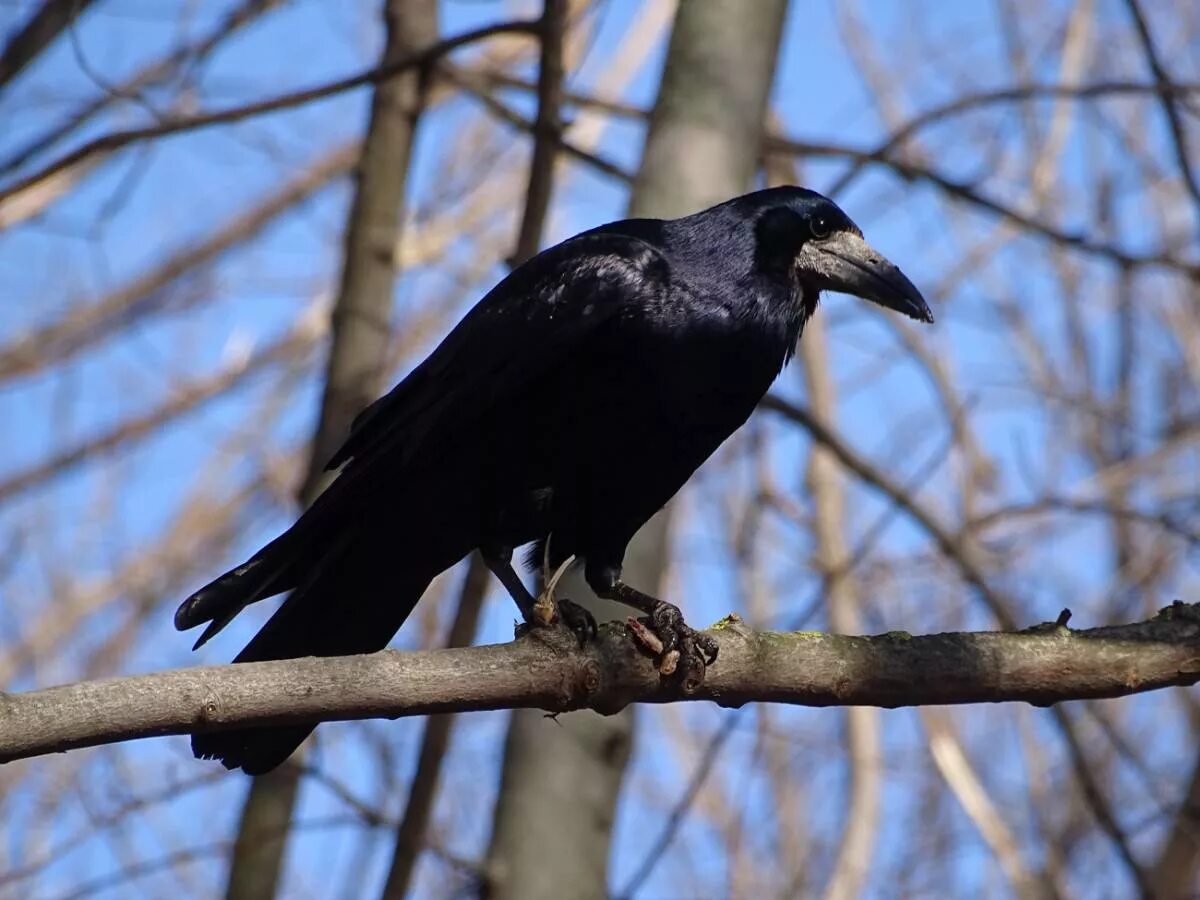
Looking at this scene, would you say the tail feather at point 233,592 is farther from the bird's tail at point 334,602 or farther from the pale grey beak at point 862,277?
the pale grey beak at point 862,277

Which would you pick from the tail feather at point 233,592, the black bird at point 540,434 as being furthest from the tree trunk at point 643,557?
the tail feather at point 233,592

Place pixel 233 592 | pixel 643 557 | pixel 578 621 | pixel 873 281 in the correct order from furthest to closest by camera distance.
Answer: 1. pixel 643 557
2. pixel 873 281
3. pixel 233 592
4. pixel 578 621

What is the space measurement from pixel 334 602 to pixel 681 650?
124 centimetres

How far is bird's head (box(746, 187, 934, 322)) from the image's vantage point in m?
4.69

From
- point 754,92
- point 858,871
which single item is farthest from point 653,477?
point 858,871

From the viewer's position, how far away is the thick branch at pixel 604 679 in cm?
278

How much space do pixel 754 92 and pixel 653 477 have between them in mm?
1630

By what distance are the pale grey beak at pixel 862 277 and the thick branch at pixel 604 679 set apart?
1447 mm

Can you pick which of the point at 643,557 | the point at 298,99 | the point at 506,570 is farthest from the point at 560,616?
the point at 298,99

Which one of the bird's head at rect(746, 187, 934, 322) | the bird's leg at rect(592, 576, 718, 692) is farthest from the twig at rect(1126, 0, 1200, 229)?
the bird's leg at rect(592, 576, 718, 692)

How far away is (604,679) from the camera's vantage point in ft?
11.3

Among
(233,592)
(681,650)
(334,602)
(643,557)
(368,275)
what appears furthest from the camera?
(368,275)

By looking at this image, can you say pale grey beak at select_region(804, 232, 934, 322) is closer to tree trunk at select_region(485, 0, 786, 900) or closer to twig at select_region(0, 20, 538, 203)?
tree trunk at select_region(485, 0, 786, 900)

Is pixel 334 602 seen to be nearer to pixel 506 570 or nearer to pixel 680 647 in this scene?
pixel 506 570
